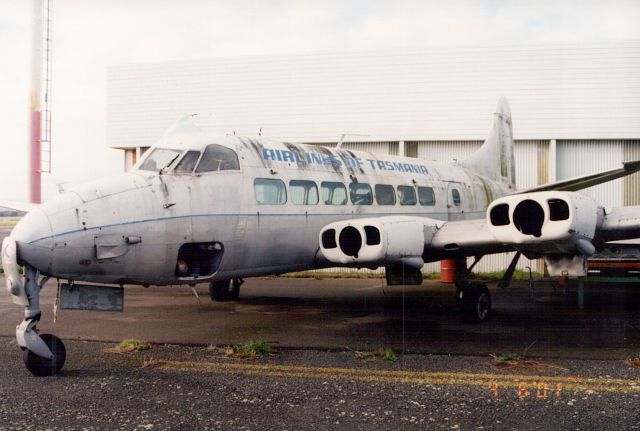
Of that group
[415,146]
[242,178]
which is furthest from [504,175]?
[242,178]

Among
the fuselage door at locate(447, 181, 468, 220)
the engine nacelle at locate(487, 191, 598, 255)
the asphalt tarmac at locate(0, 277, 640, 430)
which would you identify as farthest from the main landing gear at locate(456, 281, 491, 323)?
the engine nacelle at locate(487, 191, 598, 255)

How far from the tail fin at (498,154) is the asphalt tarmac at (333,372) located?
3.88 m

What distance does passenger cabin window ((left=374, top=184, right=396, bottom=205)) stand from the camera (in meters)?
11.1

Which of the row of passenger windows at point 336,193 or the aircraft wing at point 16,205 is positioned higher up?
the row of passenger windows at point 336,193

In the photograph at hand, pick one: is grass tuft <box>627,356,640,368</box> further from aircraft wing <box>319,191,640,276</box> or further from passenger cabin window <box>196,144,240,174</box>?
passenger cabin window <box>196,144,240,174</box>

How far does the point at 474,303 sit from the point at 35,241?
710 cm

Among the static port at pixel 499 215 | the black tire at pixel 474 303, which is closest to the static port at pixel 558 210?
the static port at pixel 499 215

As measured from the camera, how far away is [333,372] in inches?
271

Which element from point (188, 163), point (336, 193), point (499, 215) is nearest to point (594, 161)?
point (336, 193)

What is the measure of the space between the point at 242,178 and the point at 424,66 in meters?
13.2

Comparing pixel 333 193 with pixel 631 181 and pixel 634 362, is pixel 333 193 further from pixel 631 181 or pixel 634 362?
pixel 631 181

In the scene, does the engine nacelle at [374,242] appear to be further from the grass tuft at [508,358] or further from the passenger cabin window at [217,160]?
the grass tuft at [508,358]

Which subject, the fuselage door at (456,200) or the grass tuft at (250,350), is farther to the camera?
the fuselage door at (456,200)

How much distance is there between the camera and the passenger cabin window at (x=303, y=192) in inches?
377
